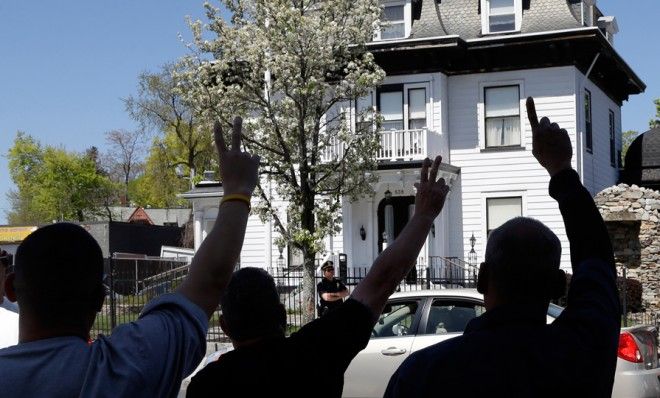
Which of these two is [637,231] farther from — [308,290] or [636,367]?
[636,367]

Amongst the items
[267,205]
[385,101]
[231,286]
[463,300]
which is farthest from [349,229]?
[231,286]

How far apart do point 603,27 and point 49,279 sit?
33987mm

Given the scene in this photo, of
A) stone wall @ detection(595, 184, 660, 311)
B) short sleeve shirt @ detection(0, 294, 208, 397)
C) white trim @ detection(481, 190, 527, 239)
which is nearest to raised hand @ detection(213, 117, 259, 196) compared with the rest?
short sleeve shirt @ detection(0, 294, 208, 397)

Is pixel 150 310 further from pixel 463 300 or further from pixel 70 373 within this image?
A: pixel 463 300

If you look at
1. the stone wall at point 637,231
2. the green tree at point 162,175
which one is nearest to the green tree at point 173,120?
the green tree at point 162,175

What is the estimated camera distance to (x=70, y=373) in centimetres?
246

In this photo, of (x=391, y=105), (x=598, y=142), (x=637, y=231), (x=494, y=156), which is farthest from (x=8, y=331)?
(x=598, y=142)

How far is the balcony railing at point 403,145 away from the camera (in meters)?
29.4

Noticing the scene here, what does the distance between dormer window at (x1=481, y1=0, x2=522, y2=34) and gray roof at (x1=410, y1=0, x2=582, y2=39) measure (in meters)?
0.35

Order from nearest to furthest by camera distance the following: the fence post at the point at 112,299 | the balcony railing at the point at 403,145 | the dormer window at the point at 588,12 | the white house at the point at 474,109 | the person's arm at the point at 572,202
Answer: the person's arm at the point at 572,202
the fence post at the point at 112,299
the balcony railing at the point at 403,145
the white house at the point at 474,109
the dormer window at the point at 588,12

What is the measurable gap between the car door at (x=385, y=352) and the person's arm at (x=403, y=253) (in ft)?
25.2

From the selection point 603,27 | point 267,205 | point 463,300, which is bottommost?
point 463,300

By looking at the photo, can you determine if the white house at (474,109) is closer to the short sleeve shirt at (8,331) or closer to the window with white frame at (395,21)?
the window with white frame at (395,21)

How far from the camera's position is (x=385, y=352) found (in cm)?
1140
